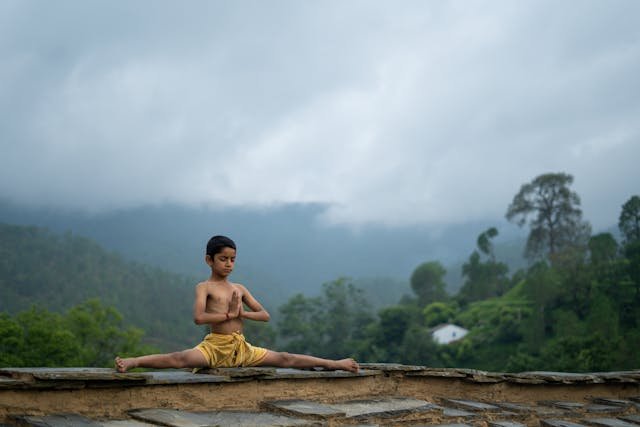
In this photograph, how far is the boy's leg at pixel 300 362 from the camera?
3965mm

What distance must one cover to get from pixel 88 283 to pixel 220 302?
61.3 metres

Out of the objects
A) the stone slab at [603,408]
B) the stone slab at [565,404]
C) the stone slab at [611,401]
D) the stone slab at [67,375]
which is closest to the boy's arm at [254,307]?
the stone slab at [67,375]

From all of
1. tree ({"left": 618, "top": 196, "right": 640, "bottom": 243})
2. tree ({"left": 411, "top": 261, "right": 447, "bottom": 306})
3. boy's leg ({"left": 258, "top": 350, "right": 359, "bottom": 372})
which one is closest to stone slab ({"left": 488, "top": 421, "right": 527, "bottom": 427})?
boy's leg ({"left": 258, "top": 350, "right": 359, "bottom": 372})

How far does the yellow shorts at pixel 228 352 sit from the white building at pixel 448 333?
46.2 metres

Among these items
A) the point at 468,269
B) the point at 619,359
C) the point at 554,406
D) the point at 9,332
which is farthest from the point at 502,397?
the point at 468,269

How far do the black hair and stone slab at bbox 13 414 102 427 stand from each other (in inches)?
56.9

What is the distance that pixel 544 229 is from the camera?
5653cm

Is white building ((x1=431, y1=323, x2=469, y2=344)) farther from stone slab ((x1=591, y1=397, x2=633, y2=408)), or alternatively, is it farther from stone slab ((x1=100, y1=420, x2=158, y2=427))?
stone slab ((x1=100, y1=420, x2=158, y2=427))

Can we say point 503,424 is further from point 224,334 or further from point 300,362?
point 224,334

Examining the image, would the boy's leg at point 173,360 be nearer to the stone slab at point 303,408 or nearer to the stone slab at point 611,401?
the stone slab at point 303,408

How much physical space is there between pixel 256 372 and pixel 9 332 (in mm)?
22669

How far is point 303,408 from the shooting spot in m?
3.38

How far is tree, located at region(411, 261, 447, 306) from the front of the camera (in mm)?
61562

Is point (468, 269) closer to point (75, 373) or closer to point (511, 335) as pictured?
point (511, 335)
